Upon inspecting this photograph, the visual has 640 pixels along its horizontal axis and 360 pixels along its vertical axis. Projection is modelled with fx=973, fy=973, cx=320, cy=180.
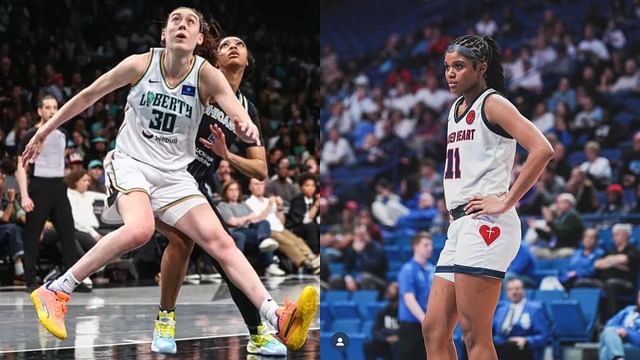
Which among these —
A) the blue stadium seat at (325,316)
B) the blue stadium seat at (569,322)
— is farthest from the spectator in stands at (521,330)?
the blue stadium seat at (325,316)

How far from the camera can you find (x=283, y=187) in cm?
1089

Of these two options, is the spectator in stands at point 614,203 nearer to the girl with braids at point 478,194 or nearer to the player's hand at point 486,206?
the girl with braids at point 478,194

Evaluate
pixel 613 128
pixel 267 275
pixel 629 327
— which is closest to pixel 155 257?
pixel 267 275

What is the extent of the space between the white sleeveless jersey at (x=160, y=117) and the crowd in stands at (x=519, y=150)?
5.49 meters

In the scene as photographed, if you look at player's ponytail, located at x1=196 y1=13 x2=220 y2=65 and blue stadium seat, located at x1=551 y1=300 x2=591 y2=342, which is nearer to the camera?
player's ponytail, located at x1=196 y1=13 x2=220 y2=65

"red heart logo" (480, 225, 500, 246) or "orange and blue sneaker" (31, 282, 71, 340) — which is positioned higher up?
"red heart logo" (480, 225, 500, 246)

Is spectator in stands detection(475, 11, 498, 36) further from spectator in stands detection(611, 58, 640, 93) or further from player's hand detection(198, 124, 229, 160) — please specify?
player's hand detection(198, 124, 229, 160)

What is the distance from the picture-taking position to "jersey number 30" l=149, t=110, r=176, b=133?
4.26 m

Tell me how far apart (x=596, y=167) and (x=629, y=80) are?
7.70ft

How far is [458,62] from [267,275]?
6.66 meters

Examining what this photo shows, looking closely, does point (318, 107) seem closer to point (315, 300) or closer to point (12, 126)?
point (12, 126)

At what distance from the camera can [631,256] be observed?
11.0 meters

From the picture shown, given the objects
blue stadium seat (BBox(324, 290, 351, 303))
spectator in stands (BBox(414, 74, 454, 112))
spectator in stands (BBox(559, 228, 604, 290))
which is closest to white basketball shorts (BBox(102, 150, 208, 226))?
spectator in stands (BBox(559, 228, 604, 290))

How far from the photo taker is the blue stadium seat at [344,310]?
11.3 metres
